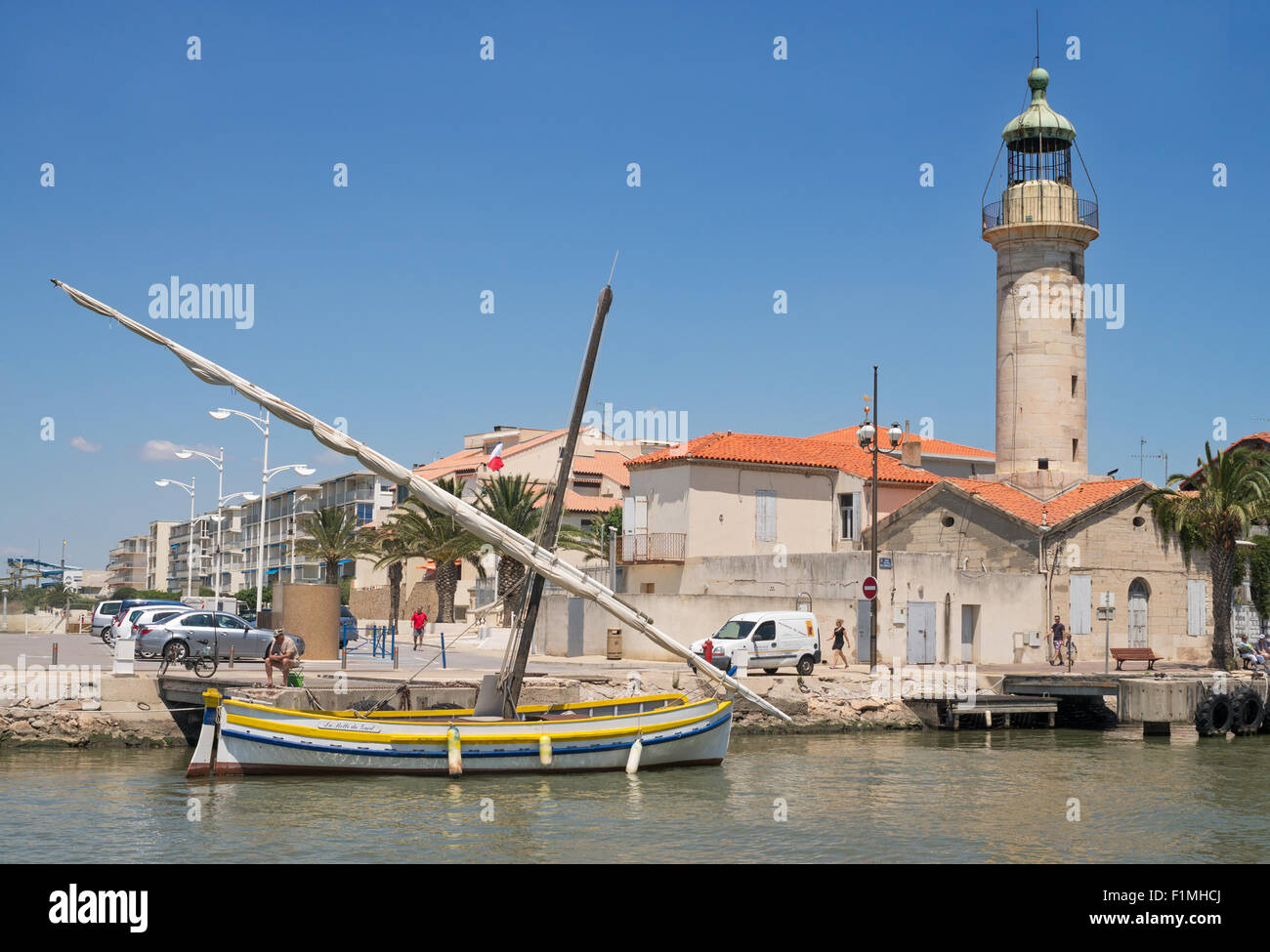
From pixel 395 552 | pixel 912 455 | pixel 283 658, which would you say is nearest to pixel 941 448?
pixel 912 455

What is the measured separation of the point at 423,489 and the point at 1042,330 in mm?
33512

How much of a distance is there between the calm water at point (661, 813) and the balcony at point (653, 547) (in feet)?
65.0

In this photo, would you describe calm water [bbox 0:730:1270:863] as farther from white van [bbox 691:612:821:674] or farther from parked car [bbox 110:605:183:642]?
parked car [bbox 110:605:183:642]

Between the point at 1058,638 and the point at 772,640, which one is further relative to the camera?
the point at 1058,638

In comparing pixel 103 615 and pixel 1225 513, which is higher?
pixel 1225 513

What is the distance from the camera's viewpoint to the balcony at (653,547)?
156 feet

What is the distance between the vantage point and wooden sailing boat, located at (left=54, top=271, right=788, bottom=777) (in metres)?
22.3

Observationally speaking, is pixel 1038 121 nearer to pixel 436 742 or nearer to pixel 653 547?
pixel 653 547

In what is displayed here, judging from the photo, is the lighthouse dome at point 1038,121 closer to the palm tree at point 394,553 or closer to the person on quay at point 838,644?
the person on quay at point 838,644

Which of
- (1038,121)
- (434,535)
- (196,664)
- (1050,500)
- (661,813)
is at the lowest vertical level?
(661,813)

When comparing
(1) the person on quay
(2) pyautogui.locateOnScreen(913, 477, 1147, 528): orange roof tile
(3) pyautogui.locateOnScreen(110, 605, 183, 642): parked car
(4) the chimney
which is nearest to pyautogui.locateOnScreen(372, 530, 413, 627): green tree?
(3) pyautogui.locateOnScreen(110, 605, 183, 642): parked car

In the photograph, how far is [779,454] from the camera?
50.0 m
